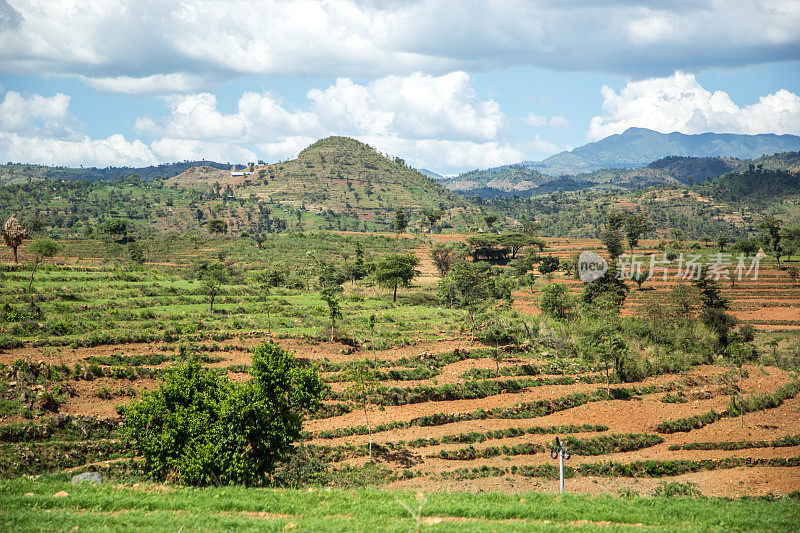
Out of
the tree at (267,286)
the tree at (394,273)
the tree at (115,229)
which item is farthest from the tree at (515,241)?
the tree at (115,229)

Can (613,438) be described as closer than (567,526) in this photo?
No

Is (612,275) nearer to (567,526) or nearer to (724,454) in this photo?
(724,454)

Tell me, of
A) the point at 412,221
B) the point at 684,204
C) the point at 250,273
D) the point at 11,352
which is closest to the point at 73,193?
the point at 412,221

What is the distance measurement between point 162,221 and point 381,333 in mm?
132822

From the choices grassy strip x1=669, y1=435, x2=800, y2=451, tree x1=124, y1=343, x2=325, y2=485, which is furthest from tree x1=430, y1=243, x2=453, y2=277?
tree x1=124, y1=343, x2=325, y2=485

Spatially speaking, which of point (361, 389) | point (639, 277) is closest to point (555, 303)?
point (361, 389)

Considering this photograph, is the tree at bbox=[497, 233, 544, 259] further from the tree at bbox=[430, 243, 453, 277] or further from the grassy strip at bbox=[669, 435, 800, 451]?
the grassy strip at bbox=[669, 435, 800, 451]

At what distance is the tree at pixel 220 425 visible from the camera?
703 inches

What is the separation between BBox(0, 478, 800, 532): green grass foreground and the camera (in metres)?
12.9

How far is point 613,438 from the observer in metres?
26.2

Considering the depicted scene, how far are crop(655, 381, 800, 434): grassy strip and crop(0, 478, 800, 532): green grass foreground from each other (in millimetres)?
11337

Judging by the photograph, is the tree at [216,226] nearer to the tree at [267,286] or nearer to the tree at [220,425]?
the tree at [267,286]

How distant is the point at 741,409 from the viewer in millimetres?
28594

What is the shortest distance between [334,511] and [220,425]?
5935 mm
